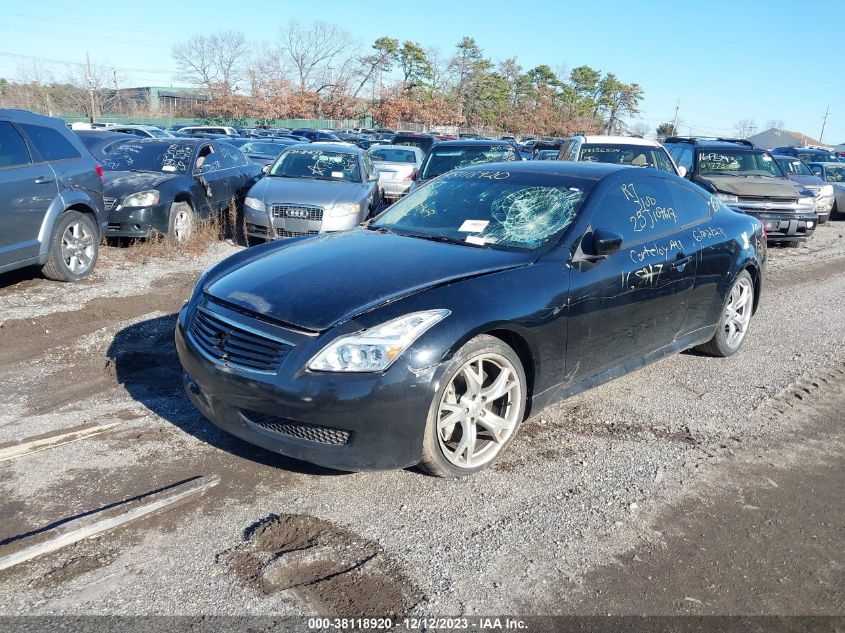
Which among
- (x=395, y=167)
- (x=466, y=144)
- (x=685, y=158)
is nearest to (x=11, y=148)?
(x=466, y=144)

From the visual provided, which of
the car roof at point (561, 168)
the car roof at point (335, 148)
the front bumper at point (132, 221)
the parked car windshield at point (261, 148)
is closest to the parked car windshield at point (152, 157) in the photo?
the front bumper at point (132, 221)

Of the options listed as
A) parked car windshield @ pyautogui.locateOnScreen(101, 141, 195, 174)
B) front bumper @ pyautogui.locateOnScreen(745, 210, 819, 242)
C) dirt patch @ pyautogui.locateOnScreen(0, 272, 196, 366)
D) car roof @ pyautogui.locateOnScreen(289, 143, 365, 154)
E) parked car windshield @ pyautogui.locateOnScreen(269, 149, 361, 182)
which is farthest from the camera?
front bumper @ pyautogui.locateOnScreen(745, 210, 819, 242)

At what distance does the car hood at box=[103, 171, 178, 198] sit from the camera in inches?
369

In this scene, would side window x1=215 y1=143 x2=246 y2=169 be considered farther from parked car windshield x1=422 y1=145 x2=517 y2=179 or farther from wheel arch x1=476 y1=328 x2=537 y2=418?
wheel arch x1=476 y1=328 x2=537 y2=418

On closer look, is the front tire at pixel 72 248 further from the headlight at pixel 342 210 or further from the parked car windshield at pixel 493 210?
the parked car windshield at pixel 493 210

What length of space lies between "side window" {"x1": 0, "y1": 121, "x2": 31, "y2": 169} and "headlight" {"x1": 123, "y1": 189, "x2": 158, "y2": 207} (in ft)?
7.59

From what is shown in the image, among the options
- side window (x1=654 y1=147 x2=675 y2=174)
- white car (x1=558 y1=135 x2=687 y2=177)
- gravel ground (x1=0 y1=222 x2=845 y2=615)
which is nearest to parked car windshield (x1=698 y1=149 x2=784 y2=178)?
side window (x1=654 y1=147 x2=675 y2=174)

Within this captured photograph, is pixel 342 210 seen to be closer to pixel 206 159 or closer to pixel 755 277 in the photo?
pixel 206 159

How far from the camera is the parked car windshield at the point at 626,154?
10.7 m

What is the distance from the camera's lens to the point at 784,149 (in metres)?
30.0

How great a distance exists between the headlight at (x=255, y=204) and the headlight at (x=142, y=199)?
1.24 meters

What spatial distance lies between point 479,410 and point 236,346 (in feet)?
4.23

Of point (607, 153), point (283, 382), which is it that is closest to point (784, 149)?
point (607, 153)

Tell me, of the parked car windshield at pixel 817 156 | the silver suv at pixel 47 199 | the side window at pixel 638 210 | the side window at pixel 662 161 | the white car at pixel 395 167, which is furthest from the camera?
the parked car windshield at pixel 817 156
